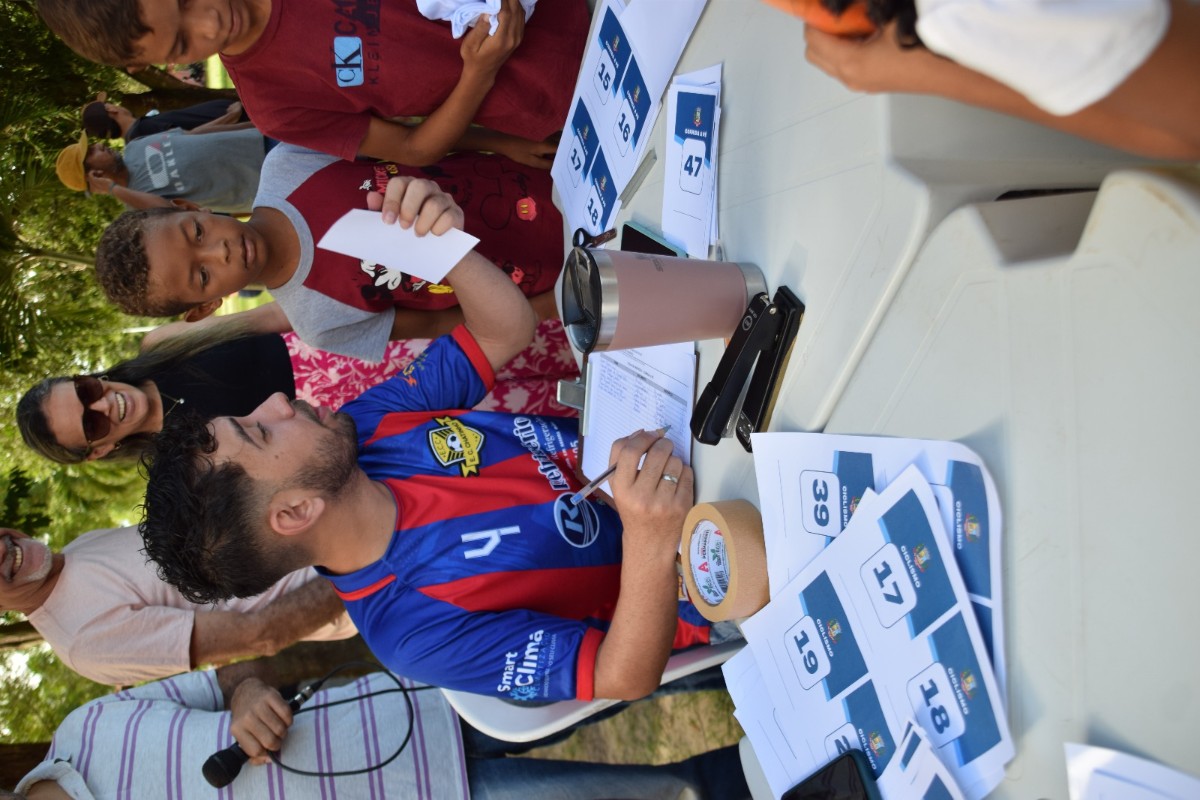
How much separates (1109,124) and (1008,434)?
293mm

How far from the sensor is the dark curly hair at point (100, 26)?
1.59 metres

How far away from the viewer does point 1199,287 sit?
0.61 meters

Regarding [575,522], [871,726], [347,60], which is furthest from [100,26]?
[871,726]

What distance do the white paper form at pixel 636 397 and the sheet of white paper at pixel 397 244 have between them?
34 cm

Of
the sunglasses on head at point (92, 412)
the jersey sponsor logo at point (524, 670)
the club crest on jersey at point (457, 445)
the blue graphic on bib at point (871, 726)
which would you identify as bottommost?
the jersey sponsor logo at point (524, 670)

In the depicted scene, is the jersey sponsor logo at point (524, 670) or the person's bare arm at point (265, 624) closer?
the jersey sponsor logo at point (524, 670)

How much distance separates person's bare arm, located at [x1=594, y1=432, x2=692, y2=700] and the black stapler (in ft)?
0.36

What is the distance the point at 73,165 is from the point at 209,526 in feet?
7.76

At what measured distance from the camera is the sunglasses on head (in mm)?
2256

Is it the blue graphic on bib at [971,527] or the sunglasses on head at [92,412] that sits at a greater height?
the blue graphic on bib at [971,527]

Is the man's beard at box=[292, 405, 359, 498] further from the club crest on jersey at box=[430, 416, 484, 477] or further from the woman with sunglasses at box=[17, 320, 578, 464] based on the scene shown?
the woman with sunglasses at box=[17, 320, 578, 464]

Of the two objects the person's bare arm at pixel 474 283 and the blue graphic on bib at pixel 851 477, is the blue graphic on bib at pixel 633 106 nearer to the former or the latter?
the person's bare arm at pixel 474 283

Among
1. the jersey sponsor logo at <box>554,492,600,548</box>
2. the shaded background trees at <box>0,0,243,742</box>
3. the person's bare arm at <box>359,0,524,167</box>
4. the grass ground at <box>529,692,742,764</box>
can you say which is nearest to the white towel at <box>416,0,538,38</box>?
the person's bare arm at <box>359,0,524,167</box>

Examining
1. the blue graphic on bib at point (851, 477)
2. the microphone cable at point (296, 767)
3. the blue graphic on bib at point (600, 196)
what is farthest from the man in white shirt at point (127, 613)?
the blue graphic on bib at point (851, 477)
